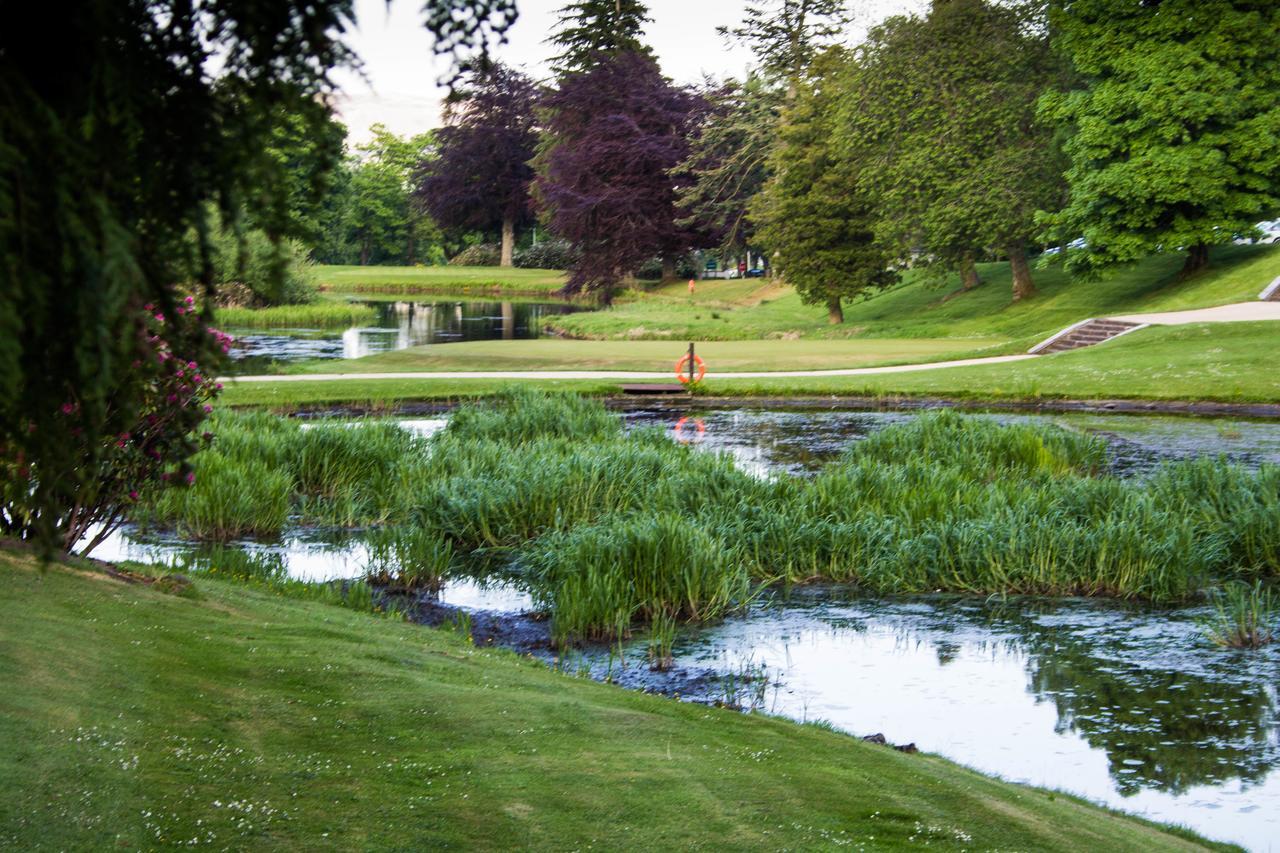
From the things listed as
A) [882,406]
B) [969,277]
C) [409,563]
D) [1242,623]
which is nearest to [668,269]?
[969,277]

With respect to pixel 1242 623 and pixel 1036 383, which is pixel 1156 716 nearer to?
pixel 1242 623

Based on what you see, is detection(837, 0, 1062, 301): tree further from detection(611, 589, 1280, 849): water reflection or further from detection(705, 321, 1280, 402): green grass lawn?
detection(611, 589, 1280, 849): water reflection

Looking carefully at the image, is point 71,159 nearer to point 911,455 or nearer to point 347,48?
point 347,48

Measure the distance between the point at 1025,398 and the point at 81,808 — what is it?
A: 76.8 feet

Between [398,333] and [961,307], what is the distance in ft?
65.8

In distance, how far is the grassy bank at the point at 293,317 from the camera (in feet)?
164

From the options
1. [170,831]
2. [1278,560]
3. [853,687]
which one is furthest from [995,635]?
[170,831]

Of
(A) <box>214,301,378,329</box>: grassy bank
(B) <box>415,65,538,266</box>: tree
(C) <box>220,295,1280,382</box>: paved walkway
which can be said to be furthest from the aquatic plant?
(B) <box>415,65,538,266</box>: tree

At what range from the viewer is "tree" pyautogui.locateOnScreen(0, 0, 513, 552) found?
271 centimetres

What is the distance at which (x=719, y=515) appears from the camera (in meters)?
13.6

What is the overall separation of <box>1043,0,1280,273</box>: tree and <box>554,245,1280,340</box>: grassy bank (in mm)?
1714

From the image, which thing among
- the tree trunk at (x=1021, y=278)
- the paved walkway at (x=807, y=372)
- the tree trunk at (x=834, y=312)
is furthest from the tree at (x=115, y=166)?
the tree trunk at (x=834, y=312)

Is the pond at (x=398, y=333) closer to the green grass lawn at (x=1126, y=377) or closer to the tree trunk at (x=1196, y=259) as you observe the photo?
the green grass lawn at (x=1126, y=377)

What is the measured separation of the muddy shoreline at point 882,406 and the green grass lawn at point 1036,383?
27 cm
